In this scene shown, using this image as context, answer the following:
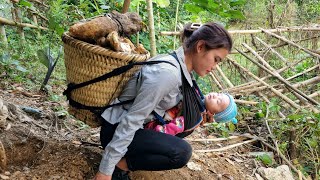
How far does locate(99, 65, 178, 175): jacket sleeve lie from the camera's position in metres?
1.84

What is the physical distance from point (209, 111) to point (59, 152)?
3.41 feet

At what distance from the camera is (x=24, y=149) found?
2375 mm

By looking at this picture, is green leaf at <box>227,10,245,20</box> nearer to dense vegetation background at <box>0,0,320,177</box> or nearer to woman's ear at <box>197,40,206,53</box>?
dense vegetation background at <box>0,0,320,177</box>

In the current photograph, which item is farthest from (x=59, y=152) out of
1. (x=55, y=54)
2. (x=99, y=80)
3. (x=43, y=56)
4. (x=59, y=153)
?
(x=55, y=54)

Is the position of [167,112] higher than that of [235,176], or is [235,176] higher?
[167,112]

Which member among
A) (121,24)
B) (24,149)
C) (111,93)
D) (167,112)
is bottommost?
(24,149)

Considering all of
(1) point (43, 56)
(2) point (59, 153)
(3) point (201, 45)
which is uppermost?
(3) point (201, 45)

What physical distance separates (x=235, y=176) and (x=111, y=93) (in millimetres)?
1465

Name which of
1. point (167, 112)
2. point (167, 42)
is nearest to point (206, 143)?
point (167, 112)

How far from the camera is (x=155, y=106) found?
1.93 m

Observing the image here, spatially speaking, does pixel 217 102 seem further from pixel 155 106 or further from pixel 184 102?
pixel 155 106

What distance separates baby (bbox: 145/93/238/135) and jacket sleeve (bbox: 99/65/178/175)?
0.90 feet

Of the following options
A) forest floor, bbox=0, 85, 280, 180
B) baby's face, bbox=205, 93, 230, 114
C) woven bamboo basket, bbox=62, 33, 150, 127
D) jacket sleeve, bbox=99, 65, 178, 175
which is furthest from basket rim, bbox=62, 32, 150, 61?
forest floor, bbox=0, 85, 280, 180

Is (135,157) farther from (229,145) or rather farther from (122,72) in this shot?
(229,145)
